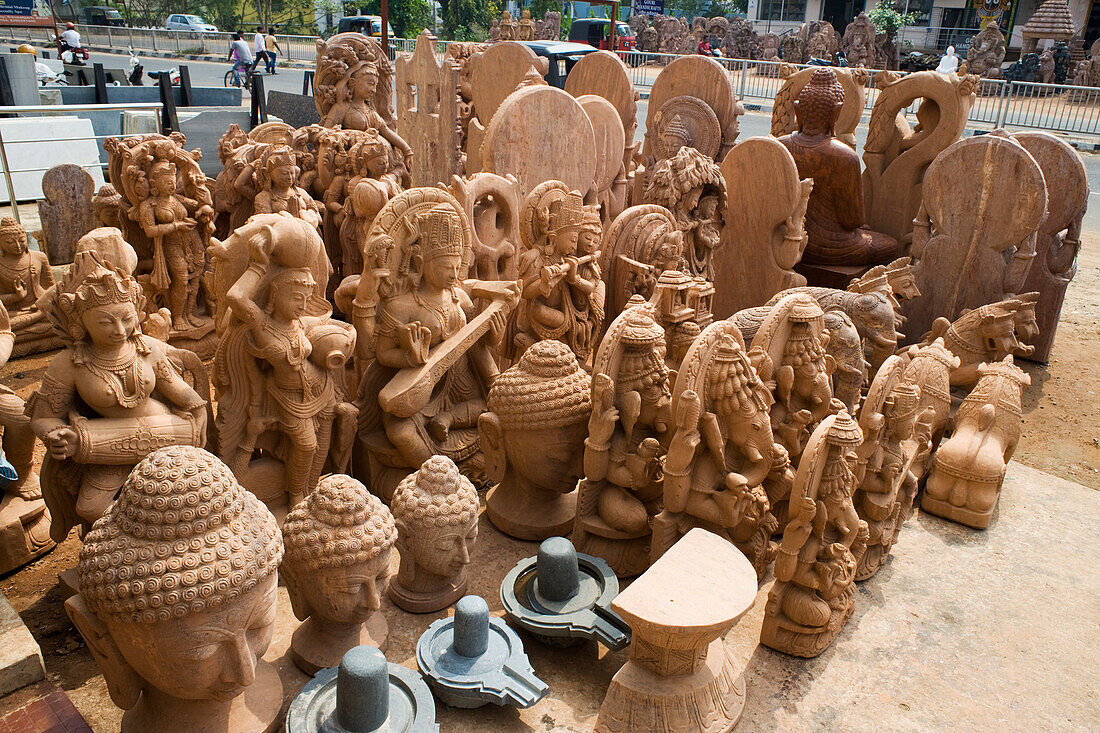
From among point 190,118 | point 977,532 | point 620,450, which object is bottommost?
point 977,532

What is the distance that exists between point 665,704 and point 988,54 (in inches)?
1289

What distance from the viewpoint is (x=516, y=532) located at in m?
3.96

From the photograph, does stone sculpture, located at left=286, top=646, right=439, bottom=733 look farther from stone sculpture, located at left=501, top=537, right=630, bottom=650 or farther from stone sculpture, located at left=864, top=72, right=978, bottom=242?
stone sculpture, located at left=864, top=72, right=978, bottom=242

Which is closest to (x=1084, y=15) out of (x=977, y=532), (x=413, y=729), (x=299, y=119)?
(x=299, y=119)

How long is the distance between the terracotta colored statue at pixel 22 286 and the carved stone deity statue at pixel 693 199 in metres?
4.85

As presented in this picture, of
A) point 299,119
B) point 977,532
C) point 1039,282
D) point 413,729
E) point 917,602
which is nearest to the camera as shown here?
point 413,729

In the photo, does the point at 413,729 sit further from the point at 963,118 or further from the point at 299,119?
the point at 299,119

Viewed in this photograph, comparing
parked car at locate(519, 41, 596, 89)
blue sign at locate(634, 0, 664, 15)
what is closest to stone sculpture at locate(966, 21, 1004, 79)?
blue sign at locate(634, 0, 664, 15)

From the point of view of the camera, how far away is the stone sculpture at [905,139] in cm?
726

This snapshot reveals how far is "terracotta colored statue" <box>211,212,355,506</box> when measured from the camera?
10.7 feet

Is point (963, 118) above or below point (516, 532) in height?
above

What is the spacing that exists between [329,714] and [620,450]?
5.46 feet

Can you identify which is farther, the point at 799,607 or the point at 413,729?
the point at 799,607

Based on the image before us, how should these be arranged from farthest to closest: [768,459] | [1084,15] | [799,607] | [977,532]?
1. [1084,15]
2. [977,532]
3. [768,459]
4. [799,607]
